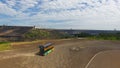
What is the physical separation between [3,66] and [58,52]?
759 cm

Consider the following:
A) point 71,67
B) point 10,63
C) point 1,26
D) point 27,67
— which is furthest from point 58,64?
point 1,26

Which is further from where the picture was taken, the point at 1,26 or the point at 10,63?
the point at 1,26

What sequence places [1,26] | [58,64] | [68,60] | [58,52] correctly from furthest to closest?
[1,26] → [58,52] → [68,60] → [58,64]

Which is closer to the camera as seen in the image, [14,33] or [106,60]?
[106,60]

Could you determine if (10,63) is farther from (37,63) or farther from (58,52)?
(58,52)

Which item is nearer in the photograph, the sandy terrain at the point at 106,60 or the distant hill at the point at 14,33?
the sandy terrain at the point at 106,60

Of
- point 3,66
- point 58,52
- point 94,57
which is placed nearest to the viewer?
point 3,66

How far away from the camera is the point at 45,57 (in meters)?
20.8

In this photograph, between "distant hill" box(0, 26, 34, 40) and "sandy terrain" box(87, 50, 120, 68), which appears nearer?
"sandy terrain" box(87, 50, 120, 68)

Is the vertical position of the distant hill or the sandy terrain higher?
the distant hill

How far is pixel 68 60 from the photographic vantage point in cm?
2028

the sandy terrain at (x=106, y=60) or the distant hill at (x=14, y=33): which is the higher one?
the distant hill at (x=14, y=33)

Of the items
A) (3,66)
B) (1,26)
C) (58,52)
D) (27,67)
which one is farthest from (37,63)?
(1,26)

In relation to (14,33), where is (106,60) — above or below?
below
